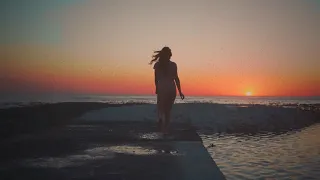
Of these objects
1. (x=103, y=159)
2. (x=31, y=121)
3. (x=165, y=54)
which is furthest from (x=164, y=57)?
(x=31, y=121)

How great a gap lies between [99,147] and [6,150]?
6.19 ft

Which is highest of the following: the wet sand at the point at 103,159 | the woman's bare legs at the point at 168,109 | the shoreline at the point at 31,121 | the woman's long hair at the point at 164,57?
the woman's long hair at the point at 164,57

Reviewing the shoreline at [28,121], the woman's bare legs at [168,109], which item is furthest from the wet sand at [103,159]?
the shoreline at [28,121]

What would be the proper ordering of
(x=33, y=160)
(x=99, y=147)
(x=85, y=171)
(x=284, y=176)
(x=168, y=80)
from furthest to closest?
1. (x=168, y=80)
2. (x=99, y=147)
3. (x=33, y=160)
4. (x=284, y=176)
5. (x=85, y=171)

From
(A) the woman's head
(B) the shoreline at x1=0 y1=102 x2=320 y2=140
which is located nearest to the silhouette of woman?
(A) the woman's head

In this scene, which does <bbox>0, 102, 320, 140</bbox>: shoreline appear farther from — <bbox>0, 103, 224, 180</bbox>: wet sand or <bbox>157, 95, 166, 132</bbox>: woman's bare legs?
<bbox>157, 95, 166, 132</bbox>: woman's bare legs

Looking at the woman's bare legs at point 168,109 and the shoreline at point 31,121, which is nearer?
the woman's bare legs at point 168,109

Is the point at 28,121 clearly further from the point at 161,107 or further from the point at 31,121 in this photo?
the point at 161,107

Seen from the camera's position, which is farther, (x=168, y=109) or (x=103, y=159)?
(x=168, y=109)

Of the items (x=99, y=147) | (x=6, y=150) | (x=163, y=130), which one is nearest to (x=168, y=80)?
(x=163, y=130)

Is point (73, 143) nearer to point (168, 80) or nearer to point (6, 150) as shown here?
point (6, 150)

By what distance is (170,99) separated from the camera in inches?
380

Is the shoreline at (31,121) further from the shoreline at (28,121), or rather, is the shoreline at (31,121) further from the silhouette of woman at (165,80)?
the silhouette of woman at (165,80)

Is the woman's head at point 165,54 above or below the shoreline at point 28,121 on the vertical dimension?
above
